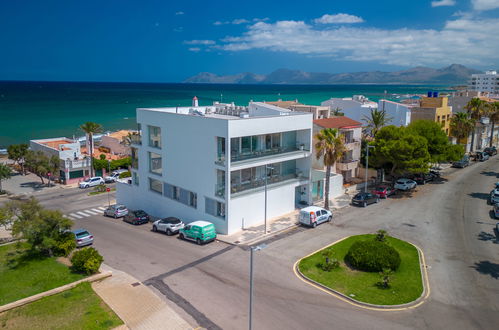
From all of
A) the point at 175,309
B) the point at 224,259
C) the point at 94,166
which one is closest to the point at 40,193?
the point at 94,166

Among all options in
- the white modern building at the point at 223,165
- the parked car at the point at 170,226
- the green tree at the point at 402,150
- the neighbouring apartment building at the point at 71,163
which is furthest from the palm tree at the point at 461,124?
the neighbouring apartment building at the point at 71,163

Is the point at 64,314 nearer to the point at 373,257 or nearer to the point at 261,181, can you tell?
the point at 373,257

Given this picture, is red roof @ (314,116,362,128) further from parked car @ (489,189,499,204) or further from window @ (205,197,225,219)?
window @ (205,197,225,219)

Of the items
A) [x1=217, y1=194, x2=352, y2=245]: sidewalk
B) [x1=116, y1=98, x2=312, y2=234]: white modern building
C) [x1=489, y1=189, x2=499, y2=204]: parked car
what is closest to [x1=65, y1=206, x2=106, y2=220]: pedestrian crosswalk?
[x1=116, y1=98, x2=312, y2=234]: white modern building

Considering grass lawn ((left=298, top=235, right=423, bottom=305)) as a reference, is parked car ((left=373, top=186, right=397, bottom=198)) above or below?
above

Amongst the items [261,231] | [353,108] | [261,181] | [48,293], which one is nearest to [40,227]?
[48,293]

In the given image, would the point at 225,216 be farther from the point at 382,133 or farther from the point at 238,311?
the point at 382,133

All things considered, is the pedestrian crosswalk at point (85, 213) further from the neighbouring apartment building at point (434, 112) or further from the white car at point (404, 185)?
the neighbouring apartment building at point (434, 112)
